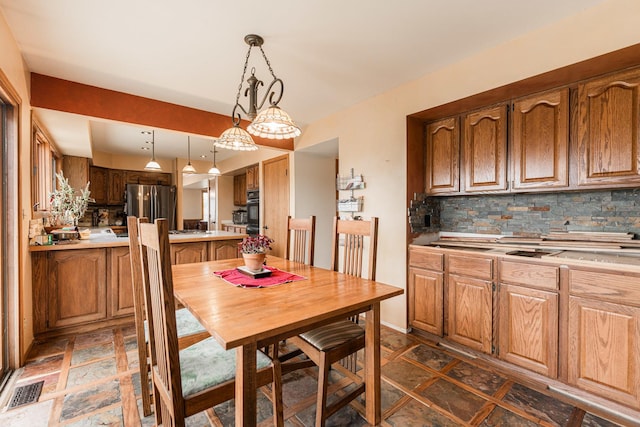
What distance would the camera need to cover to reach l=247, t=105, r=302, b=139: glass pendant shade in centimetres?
168

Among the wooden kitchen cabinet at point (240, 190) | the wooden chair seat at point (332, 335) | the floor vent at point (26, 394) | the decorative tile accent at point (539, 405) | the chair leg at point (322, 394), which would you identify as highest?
the wooden kitchen cabinet at point (240, 190)

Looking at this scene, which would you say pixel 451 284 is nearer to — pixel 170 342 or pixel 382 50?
pixel 382 50

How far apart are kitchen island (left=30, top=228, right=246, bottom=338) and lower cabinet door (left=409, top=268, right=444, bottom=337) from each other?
2.91 metres

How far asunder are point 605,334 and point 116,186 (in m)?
7.60

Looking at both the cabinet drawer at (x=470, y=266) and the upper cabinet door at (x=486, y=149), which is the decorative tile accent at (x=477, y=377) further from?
the upper cabinet door at (x=486, y=149)

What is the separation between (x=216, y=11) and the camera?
1.77 m

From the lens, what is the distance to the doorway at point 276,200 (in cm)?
459

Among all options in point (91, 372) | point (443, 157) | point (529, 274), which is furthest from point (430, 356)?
point (91, 372)

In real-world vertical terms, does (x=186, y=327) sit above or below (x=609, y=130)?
below

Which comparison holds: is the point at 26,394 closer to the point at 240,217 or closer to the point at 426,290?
the point at 426,290

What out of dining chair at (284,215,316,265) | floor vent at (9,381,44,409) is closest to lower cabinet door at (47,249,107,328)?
floor vent at (9,381,44,409)

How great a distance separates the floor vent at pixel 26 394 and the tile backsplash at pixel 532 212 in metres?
3.08

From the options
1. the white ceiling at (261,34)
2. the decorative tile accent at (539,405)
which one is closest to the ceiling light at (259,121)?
the white ceiling at (261,34)

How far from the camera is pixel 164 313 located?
1.08m
